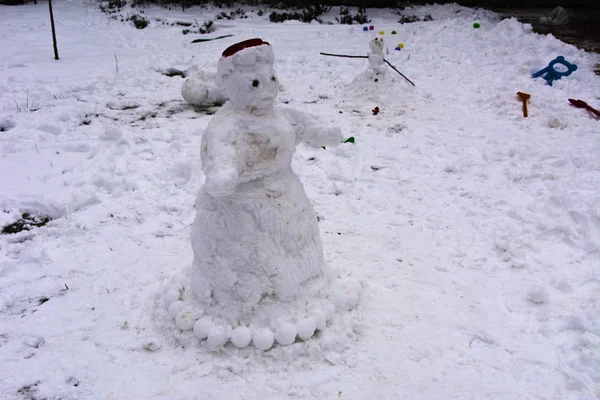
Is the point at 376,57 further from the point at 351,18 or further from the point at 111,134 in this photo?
the point at 351,18

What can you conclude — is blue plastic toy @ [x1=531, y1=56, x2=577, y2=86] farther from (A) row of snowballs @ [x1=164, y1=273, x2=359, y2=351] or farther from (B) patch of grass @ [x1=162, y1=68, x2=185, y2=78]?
(A) row of snowballs @ [x1=164, y1=273, x2=359, y2=351]

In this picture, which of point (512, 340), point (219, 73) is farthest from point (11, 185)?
point (512, 340)

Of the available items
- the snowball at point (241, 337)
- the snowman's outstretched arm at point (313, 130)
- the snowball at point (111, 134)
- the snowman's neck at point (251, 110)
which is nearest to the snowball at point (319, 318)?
the snowball at point (241, 337)

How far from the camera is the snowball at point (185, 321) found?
104 inches

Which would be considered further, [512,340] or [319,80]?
[319,80]

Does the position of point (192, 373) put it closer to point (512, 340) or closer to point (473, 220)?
point (512, 340)

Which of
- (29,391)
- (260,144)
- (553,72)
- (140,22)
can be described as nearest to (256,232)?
(260,144)

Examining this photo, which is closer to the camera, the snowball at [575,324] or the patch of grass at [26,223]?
the snowball at [575,324]

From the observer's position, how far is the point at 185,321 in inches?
104

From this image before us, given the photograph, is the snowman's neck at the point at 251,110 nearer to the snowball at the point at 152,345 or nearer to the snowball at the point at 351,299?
the snowball at the point at 351,299

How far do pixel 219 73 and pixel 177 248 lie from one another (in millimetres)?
1560

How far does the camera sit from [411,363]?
2533 mm

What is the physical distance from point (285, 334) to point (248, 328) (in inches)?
7.8

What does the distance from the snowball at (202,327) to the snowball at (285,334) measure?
1.17ft
